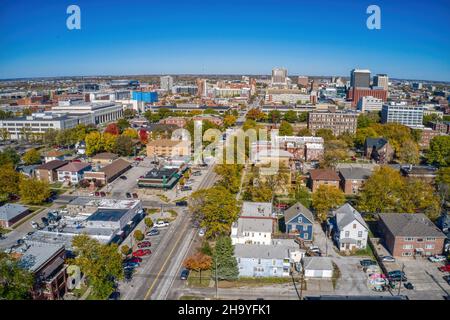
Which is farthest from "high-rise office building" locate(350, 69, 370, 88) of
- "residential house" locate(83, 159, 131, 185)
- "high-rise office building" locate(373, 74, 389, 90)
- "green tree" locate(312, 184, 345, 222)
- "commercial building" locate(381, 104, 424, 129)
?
"green tree" locate(312, 184, 345, 222)

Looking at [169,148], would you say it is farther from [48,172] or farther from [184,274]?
[184,274]

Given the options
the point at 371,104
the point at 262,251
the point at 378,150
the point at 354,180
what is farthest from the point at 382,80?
the point at 262,251

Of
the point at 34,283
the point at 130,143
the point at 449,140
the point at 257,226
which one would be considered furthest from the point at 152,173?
the point at 449,140

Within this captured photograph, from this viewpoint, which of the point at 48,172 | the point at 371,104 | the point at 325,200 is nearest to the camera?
the point at 325,200

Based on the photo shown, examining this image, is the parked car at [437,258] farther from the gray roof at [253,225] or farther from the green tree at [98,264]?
the green tree at [98,264]

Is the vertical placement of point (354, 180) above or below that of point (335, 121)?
below

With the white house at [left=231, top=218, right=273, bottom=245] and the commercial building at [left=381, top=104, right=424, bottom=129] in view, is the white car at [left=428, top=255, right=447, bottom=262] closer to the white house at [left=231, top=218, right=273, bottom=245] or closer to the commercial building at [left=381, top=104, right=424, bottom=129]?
A: the white house at [left=231, top=218, right=273, bottom=245]

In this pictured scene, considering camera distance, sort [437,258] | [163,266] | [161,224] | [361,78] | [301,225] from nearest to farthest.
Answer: [163,266], [437,258], [301,225], [161,224], [361,78]
